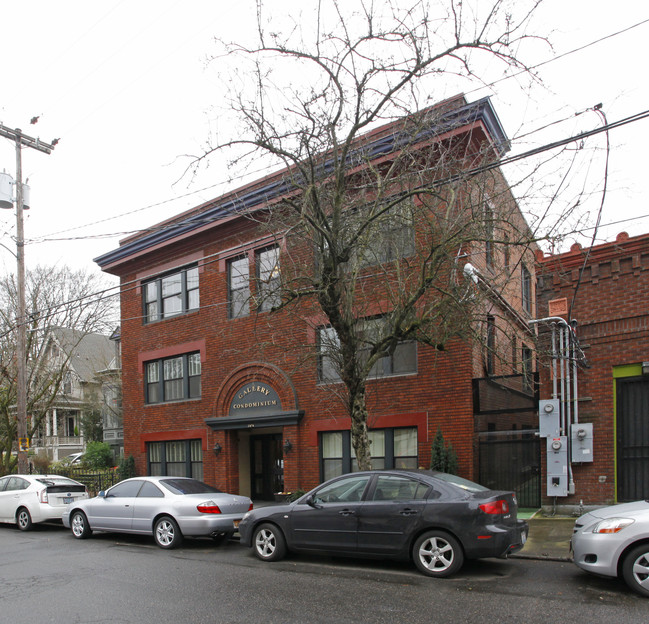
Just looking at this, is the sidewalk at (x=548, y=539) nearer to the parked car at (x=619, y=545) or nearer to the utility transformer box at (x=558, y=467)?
the utility transformer box at (x=558, y=467)

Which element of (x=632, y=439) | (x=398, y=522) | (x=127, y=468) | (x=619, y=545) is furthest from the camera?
(x=127, y=468)

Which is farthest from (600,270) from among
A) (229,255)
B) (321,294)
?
(229,255)

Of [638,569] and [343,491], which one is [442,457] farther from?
[638,569]

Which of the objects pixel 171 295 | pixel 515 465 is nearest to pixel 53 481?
pixel 171 295

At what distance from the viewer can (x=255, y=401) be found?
17.8 meters

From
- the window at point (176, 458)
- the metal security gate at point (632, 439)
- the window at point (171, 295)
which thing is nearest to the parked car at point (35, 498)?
the window at point (176, 458)

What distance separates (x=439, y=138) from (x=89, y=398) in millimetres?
36863

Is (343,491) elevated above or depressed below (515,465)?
above

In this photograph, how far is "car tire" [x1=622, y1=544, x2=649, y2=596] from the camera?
709cm

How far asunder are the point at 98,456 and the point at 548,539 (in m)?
28.6

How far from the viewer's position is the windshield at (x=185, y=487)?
12.1m

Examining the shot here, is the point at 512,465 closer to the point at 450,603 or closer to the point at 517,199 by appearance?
the point at 517,199

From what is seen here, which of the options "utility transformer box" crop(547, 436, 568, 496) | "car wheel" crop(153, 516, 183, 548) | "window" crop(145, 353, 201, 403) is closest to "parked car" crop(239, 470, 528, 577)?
"car wheel" crop(153, 516, 183, 548)

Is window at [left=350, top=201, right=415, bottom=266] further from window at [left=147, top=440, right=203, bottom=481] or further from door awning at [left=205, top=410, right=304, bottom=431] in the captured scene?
window at [left=147, top=440, right=203, bottom=481]
